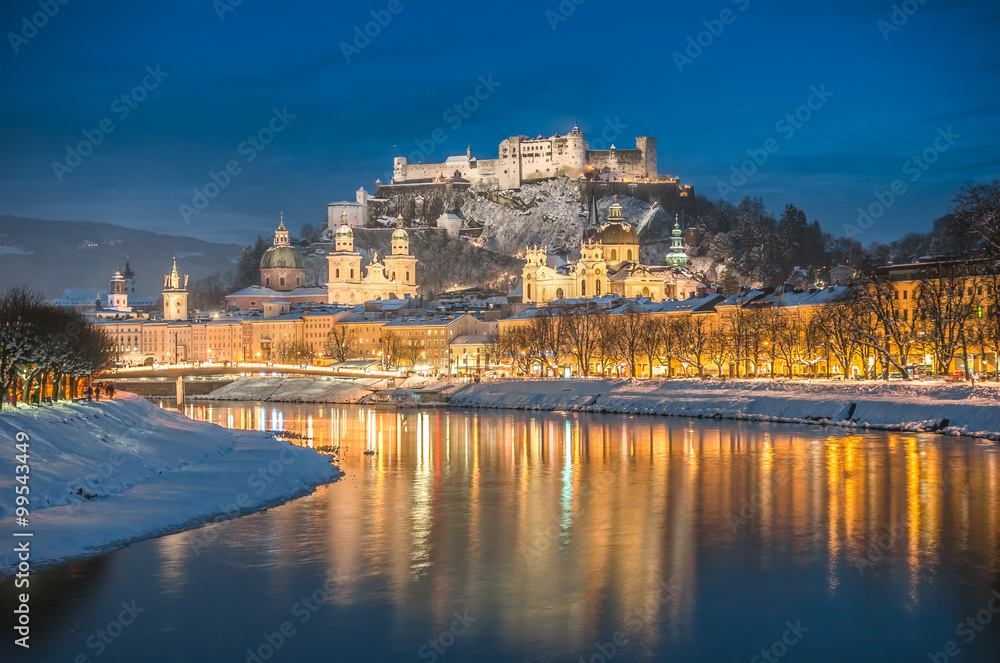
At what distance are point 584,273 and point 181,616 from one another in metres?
116

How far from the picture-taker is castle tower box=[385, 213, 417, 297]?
159 m

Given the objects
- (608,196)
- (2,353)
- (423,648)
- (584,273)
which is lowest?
(423,648)

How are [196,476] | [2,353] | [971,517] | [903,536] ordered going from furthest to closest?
1. [2,353]
2. [196,476]
3. [971,517]
4. [903,536]

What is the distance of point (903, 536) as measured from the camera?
67.8 ft

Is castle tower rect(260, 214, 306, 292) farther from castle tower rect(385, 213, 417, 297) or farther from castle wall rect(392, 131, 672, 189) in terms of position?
castle wall rect(392, 131, 672, 189)

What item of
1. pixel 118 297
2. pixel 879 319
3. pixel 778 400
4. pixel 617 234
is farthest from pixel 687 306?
pixel 118 297

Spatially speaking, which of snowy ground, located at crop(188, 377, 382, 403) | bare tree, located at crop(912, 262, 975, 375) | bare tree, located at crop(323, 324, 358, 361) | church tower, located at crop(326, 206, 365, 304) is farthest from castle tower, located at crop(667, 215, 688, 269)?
bare tree, located at crop(912, 262, 975, 375)

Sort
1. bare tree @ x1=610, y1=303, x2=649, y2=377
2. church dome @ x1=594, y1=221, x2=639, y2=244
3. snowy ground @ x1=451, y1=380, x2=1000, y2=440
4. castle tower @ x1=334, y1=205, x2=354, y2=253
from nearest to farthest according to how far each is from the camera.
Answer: snowy ground @ x1=451, y1=380, x2=1000, y2=440, bare tree @ x1=610, y1=303, x2=649, y2=377, church dome @ x1=594, y1=221, x2=639, y2=244, castle tower @ x1=334, y1=205, x2=354, y2=253

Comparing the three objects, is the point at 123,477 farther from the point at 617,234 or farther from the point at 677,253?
the point at 677,253

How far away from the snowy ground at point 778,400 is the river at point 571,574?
1033 centimetres

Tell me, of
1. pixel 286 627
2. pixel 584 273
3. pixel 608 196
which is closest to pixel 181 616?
pixel 286 627

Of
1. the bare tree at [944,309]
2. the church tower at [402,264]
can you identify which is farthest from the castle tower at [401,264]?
the bare tree at [944,309]

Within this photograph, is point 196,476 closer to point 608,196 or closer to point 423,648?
point 423,648

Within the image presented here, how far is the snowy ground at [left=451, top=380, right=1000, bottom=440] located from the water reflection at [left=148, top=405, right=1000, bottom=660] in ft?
10.5
